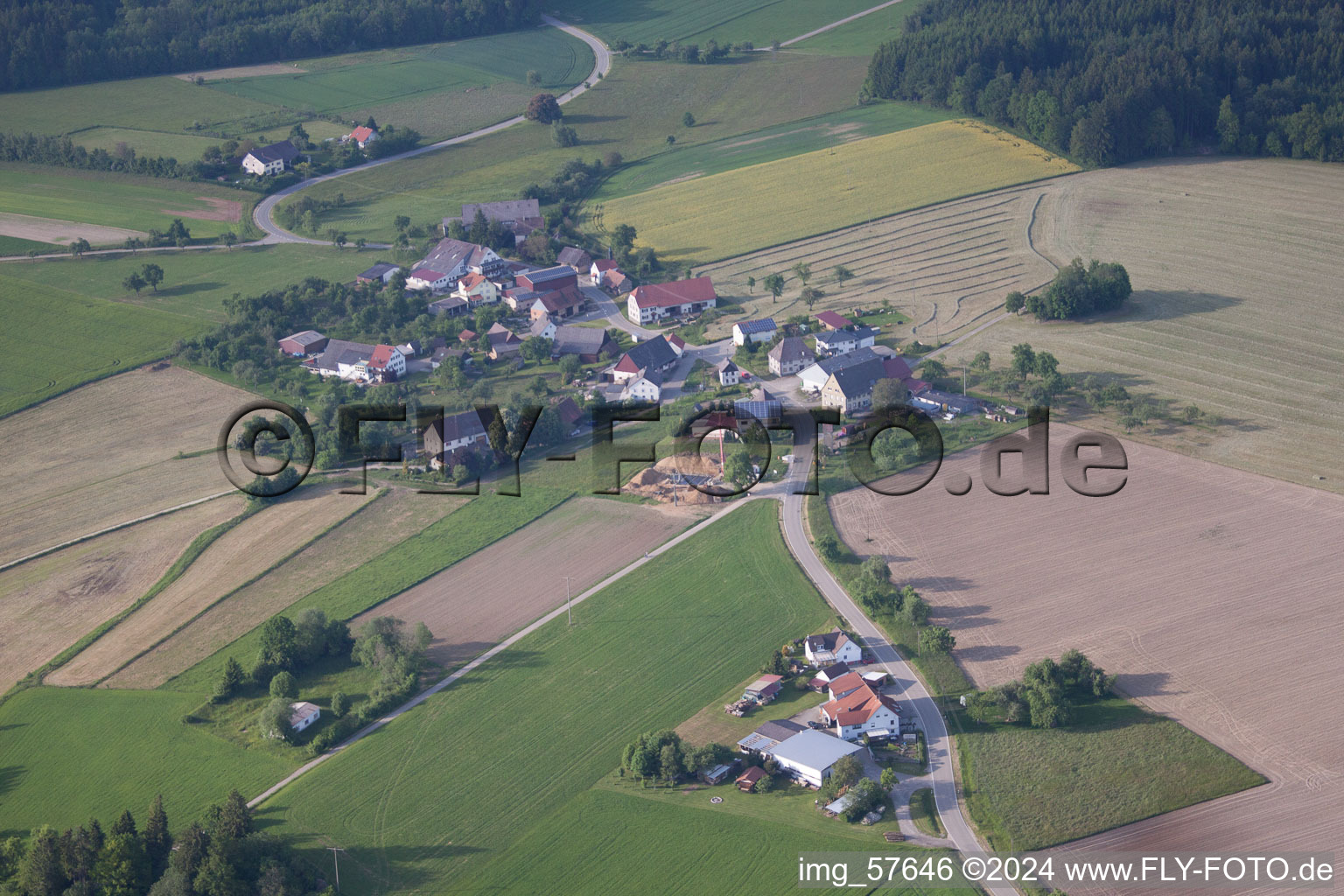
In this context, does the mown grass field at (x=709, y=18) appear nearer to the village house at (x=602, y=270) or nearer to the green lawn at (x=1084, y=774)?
the village house at (x=602, y=270)

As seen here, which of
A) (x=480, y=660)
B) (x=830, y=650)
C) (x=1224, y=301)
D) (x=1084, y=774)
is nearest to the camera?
(x=1084, y=774)

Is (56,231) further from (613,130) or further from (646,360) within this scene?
(646,360)

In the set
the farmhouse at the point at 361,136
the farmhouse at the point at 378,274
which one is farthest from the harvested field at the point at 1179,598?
the farmhouse at the point at 361,136

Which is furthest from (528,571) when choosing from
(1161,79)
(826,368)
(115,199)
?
(1161,79)

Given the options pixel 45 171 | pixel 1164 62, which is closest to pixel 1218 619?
pixel 1164 62

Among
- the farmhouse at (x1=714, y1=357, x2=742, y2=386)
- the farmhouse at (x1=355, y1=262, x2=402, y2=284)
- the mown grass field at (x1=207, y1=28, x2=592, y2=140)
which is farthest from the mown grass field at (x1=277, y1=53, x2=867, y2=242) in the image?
the farmhouse at (x1=714, y1=357, x2=742, y2=386)

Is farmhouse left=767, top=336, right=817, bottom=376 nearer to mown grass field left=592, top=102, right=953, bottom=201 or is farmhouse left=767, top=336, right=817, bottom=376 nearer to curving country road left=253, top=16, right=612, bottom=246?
mown grass field left=592, top=102, right=953, bottom=201

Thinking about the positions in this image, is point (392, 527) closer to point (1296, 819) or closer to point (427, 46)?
point (1296, 819)
